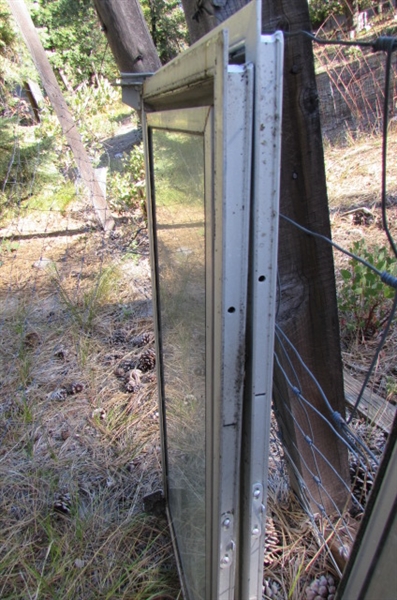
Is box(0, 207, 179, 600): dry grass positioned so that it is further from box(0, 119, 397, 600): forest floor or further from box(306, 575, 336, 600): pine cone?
box(306, 575, 336, 600): pine cone

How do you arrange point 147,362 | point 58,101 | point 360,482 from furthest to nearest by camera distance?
1. point 58,101
2. point 147,362
3. point 360,482

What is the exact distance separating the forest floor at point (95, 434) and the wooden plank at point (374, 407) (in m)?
0.14

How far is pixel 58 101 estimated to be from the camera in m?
4.37

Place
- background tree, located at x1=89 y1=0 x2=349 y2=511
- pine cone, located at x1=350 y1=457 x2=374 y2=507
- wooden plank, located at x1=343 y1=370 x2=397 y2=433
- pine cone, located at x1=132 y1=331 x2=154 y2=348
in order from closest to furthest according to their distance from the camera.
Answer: background tree, located at x1=89 y1=0 x2=349 y2=511 < pine cone, located at x1=350 y1=457 x2=374 y2=507 < wooden plank, located at x1=343 y1=370 x2=397 y2=433 < pine cone, located at x1=132 y1=331 x2=154 y2=348

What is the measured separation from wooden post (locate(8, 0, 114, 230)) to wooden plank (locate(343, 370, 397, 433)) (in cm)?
351

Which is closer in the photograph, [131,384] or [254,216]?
[254,216]

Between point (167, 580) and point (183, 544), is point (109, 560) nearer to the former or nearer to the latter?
point (167, 580)

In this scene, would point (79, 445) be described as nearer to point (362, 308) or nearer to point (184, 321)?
point (184, 321)

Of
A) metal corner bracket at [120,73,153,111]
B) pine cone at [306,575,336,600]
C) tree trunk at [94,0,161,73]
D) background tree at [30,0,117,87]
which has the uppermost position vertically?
background tree at [30,0,117,87]

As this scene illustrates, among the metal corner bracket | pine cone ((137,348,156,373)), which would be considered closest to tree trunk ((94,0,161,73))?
the metal corner bracket

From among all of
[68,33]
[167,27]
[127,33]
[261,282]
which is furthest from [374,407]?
[68,33]

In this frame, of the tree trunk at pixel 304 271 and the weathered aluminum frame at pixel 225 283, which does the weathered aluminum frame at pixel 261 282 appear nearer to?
the weathered aluminum frame at pixel 225 283

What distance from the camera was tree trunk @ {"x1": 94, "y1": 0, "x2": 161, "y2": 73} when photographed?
7.93ft

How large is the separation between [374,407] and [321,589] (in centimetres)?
82
